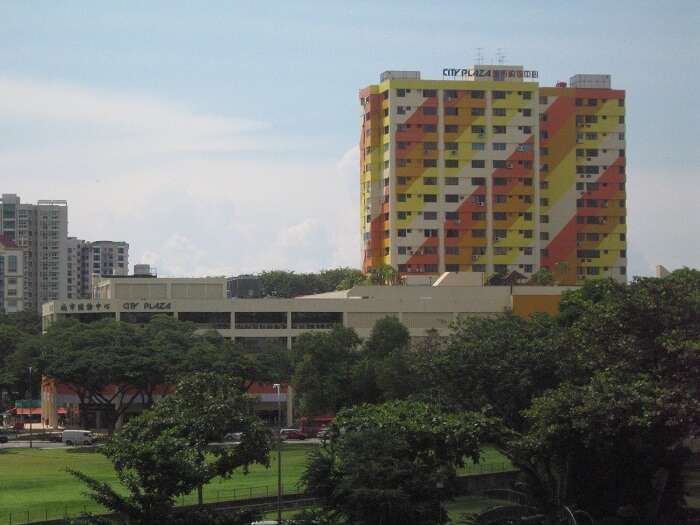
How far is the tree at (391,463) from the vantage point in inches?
1845

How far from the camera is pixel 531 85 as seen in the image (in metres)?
150

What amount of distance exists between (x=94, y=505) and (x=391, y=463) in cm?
1705

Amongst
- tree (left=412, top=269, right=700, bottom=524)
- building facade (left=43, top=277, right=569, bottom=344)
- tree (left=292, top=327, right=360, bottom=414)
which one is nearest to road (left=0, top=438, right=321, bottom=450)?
tree (left=292, top=327, right=360, bottom=414)

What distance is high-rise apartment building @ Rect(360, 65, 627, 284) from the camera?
147625mm

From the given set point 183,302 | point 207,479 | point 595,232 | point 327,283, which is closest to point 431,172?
point 595,232

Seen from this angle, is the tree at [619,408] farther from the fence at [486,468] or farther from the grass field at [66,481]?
the fence at [486,468]

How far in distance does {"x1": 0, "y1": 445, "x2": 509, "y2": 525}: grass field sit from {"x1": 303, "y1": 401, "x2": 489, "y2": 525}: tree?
654 cm

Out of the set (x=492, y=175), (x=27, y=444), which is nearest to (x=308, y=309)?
(x=27, y=444)

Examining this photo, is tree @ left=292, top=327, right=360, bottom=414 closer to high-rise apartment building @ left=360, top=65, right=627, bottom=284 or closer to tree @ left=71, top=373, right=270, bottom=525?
tree @ left=71, top=373, right=270, bottom=525

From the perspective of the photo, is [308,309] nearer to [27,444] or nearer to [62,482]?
[27,444]

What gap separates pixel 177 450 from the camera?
1827 inches

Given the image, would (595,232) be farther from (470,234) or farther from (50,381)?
(50,381)

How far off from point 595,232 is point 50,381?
2738 inches

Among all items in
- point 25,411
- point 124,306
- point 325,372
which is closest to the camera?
point 325,372
